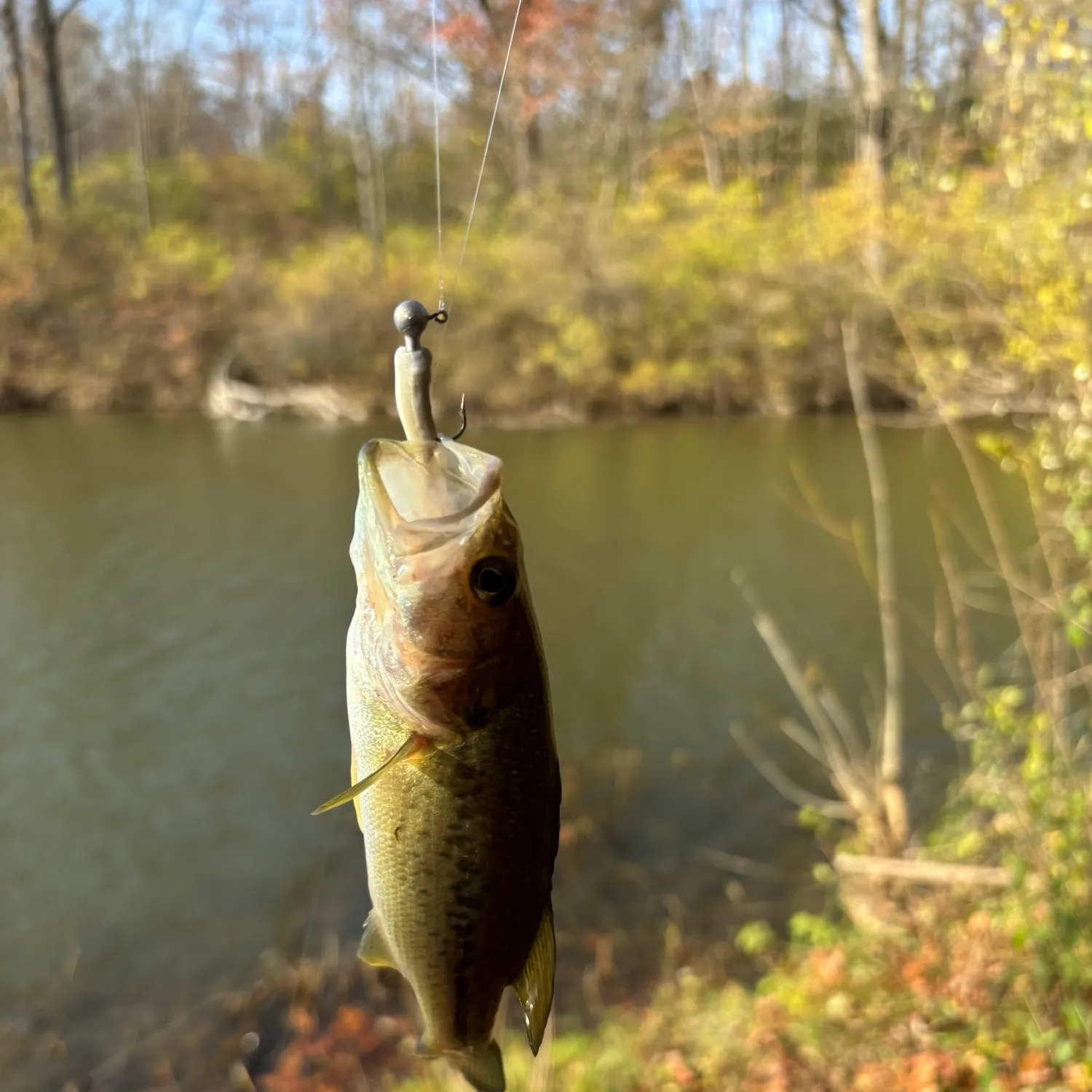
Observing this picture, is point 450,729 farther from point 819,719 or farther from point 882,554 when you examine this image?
point 819,719

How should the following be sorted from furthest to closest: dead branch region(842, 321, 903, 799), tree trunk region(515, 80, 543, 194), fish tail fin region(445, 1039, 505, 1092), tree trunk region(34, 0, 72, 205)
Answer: tree trunk region(34, 0, 72, 205)
tree trunk region(515, 80, 543, 194)
dead branch region(842, 321, 903, 799)
fish tail fin region(445, 1039, 505, 1092)

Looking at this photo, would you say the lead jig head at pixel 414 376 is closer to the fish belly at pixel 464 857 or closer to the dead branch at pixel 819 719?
the fish belly at pixel 464 857

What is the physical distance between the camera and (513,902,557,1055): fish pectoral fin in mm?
1462

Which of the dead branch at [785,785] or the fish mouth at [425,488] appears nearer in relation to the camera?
the fish mouth at [425,488]

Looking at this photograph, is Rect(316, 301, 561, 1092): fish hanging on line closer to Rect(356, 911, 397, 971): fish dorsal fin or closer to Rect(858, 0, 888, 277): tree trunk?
Rect(356, 911, 397, 971): fish dorsal fin

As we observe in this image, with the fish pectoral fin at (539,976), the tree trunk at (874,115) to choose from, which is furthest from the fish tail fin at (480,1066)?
the tree trunk at (874,115)

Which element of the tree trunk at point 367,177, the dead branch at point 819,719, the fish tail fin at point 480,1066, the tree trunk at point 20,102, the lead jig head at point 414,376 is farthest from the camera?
the tree trunk at point 367,177

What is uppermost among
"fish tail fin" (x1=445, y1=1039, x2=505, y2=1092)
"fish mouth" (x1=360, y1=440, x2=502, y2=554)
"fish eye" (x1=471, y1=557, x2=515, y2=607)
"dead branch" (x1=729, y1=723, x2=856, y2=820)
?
"fish mouth" (x1=360, y1=440, x2=502, y2=554)

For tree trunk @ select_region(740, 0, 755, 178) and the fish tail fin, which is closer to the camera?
the fish tail fin

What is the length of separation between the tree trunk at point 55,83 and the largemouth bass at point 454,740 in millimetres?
27431

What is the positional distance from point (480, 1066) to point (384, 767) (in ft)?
1.92

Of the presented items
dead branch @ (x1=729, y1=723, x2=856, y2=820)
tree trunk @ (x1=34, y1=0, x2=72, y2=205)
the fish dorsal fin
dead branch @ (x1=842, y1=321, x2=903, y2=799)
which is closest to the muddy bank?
tree trunk @ (x1=34, y1=0, x2=72, y2=205)

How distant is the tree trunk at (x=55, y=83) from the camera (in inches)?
967

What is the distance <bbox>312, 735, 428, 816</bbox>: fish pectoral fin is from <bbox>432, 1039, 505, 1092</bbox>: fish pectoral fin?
479mm
